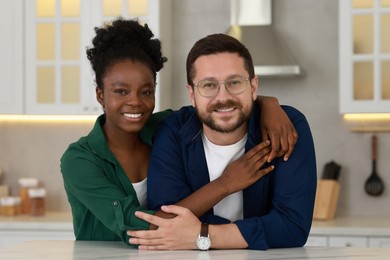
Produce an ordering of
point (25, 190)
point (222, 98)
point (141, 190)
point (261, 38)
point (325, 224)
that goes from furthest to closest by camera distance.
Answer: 1. point (25, 190)
2. point (261, 38)
3. point (325, 224)
4. point (141, 190)
5. point (222, 98)

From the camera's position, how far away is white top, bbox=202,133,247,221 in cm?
250

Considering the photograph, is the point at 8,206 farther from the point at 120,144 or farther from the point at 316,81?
the point at 120,144

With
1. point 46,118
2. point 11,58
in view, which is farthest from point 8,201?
point 11,58

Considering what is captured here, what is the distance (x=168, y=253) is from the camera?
7.21ft

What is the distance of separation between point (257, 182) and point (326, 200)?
82.9 inches

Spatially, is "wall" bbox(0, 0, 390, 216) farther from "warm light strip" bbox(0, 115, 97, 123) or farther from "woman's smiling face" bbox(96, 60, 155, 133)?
"woman's smiling face" bbox(96, 60, 155, 133)

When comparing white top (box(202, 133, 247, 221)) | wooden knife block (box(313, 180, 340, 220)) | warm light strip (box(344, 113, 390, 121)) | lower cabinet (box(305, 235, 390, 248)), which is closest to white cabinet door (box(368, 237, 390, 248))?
lower cabinet (box(305, 235, 390, 248))

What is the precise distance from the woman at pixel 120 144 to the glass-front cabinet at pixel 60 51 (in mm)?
1913

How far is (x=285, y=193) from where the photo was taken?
93.4 inches

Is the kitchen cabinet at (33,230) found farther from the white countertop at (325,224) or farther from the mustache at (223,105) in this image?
the mustache at (223,105)

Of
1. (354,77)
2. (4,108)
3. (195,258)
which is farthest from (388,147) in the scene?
(195,258)

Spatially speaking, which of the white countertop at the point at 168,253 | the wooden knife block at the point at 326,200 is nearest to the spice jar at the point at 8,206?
the wooden knife block at the point at 326,200

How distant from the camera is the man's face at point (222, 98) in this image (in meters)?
2.35

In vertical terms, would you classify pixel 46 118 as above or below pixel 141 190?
above
